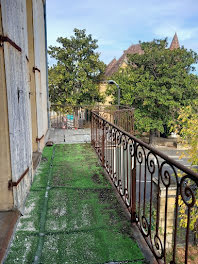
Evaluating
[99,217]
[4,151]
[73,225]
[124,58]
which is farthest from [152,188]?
[124,58]

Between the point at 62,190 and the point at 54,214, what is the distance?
2.21 feet

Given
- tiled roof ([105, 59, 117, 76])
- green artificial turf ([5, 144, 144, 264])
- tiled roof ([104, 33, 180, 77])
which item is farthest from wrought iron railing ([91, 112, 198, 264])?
tiled roof ([105, 59, 117, 76])

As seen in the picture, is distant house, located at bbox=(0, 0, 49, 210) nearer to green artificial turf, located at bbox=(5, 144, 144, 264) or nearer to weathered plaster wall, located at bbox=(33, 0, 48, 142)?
green artificial turf, located at bbox=(5, 144, 144, 264)

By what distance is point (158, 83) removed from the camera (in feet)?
62.8

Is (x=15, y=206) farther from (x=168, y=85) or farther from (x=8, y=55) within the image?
(x=168, y=85)

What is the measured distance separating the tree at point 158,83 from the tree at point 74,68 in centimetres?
289

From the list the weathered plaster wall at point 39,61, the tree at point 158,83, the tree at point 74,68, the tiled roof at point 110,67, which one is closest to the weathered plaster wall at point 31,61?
the weathered plaster wall at point 39,61

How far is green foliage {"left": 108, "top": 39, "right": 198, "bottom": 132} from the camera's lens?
61.8 feet

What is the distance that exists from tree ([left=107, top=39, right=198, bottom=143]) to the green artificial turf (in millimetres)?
16580

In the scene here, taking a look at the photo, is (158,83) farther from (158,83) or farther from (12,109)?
(12,109)

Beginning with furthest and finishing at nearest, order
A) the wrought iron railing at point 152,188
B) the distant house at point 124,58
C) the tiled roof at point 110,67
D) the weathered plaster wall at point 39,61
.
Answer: the tiled roof at point 110,67
the distant house at point 124,58
the weathered plaster wall at point 39,61
the wrought iron railing at point 152,188

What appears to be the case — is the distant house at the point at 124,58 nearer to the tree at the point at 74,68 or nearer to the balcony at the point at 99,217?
the tree at the point at 74,68

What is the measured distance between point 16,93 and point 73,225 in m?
1.55

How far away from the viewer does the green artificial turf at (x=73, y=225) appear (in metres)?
1.90
